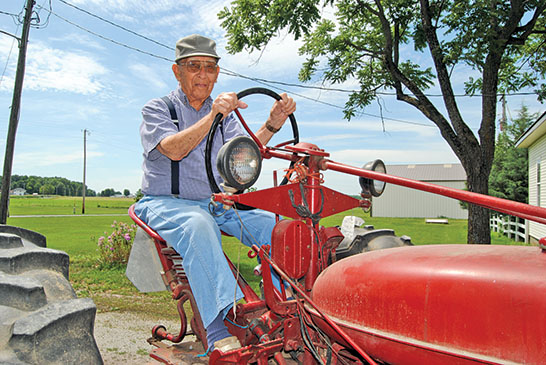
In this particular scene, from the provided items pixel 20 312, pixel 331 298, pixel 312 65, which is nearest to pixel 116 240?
pixel 312 65

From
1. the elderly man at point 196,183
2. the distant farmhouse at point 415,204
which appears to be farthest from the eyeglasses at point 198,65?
the distant farmhouse at point 415,204

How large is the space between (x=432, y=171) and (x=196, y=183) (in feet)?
147

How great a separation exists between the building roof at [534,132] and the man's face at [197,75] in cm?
1139

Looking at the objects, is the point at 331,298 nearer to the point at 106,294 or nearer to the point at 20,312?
the point at 20,312

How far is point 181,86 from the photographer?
3119 mm

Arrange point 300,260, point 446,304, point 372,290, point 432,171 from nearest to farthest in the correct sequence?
point 446,304 → point 372,290 → point 300,260 → point 432,171

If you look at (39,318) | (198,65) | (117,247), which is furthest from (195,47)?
(117,247)

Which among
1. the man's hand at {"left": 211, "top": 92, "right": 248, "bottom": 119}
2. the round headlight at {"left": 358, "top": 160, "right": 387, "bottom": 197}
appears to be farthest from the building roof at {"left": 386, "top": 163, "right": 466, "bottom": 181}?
the man's hand at {"left": 211, "top": 92, "right": 248, "bottom": 119}

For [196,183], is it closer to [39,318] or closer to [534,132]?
[39,318]

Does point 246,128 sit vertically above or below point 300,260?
above

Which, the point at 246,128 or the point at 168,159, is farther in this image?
the point at 168,159

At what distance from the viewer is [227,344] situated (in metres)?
2.15

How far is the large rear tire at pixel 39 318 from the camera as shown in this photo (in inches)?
70.0

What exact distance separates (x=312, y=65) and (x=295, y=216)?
1016 cm
